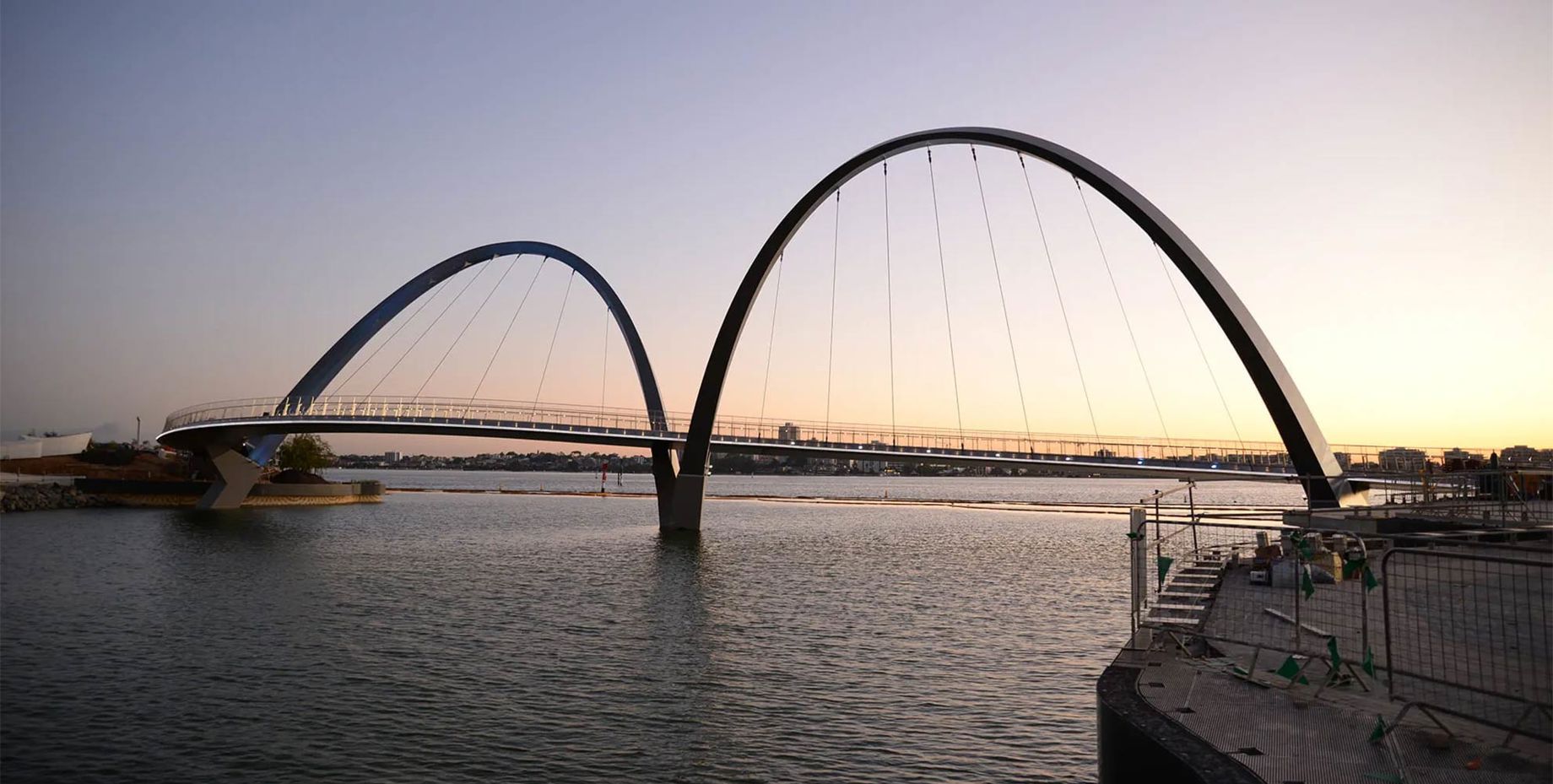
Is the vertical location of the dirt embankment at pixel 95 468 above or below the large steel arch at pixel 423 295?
below

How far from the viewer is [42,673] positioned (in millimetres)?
14367

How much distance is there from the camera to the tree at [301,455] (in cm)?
8581

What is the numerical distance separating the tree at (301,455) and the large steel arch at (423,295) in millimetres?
13825

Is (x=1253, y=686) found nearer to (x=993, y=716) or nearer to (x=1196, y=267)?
(x=993, y=716)

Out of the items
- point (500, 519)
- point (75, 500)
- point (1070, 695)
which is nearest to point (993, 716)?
point (1070, 695)

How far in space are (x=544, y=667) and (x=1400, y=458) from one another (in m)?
37.5

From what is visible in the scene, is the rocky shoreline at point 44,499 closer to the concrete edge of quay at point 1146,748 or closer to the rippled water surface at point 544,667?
the rippled water surface at point 544,667

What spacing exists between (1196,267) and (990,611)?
19.3 m

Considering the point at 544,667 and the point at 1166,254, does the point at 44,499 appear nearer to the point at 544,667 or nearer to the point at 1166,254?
the point at 544,667

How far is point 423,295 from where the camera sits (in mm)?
75438

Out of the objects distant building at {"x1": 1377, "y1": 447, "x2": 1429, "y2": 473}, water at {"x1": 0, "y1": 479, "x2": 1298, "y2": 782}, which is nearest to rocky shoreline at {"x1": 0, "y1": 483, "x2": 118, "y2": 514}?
water at {"x1": 0, "y1": 479, "x2": 1298, "y2": 782}

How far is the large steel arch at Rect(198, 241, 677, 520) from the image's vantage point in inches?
2657

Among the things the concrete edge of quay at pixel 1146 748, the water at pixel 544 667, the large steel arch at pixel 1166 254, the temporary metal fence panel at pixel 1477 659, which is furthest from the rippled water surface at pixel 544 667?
the large steel arch at pixel 1166 254

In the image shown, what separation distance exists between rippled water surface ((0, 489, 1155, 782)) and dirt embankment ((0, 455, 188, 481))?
48428mm
